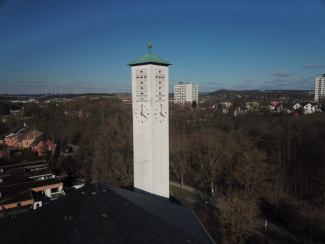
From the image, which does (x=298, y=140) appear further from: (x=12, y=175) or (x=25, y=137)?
(x=25, y=137)

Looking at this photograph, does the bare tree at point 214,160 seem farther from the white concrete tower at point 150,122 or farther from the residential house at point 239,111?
the residential house at point 239,111

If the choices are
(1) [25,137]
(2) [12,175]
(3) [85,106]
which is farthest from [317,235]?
(3) [85,106]

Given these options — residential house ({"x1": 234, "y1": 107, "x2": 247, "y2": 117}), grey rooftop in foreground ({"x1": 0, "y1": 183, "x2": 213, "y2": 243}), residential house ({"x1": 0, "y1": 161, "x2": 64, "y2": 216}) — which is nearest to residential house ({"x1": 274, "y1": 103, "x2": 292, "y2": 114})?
residential house ({"x1": 234, "y1": 107, "x2": 247, "y2": 117})

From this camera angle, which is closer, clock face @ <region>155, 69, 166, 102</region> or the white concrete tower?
the white concrete tower

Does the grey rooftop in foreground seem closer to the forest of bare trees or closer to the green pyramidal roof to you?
the forest of bare trees

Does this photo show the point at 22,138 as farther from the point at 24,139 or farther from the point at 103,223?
the point at 103,223

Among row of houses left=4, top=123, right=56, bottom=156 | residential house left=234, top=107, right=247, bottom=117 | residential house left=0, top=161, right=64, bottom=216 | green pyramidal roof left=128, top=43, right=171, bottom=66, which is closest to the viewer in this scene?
green pyramidal roof left=128, top=43, right=171, bottom=66

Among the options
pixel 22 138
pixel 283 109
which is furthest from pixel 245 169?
pixel 22 138
